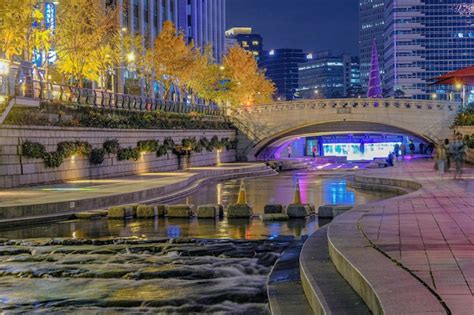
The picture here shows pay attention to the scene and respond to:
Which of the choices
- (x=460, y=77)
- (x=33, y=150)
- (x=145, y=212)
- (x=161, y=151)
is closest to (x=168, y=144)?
→ (x=161, y=151)

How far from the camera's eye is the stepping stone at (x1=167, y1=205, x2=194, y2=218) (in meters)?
21.7

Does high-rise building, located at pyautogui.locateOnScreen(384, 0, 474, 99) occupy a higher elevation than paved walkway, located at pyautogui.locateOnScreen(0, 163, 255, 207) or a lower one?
higher

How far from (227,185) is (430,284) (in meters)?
31.4

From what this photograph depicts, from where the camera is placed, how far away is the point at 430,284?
7320mm

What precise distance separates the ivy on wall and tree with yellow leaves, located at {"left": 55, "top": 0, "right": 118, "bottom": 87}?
21.9ft

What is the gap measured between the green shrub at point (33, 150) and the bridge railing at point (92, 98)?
3353 mm

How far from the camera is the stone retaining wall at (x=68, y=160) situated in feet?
89.5

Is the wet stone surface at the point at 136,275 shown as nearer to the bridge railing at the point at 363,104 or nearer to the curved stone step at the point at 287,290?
the curved stone step at the point at 287,290

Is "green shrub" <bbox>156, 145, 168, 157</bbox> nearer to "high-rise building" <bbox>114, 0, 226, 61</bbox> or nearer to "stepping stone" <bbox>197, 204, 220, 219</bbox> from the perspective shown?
"high-rise building" <bbox>114, 0, 226, 61</bbox>

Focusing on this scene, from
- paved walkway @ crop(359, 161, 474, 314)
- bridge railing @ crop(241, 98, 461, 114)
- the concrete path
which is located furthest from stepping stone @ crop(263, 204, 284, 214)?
bridge railing @ crop(241, 98, 461, 114)

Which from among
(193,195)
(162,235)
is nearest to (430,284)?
(162,235)

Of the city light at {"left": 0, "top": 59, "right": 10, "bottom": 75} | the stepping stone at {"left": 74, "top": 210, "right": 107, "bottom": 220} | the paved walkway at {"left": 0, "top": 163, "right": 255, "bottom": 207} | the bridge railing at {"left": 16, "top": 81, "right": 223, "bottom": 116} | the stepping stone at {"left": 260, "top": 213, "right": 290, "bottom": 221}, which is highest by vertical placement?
the city light at {"left": 0, "top": 59, "right": 10, "bottom": 75}

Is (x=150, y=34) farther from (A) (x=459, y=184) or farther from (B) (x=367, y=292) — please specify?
(B) (x=367, y=292)

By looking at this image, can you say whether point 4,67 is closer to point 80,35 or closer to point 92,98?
point 92,98
